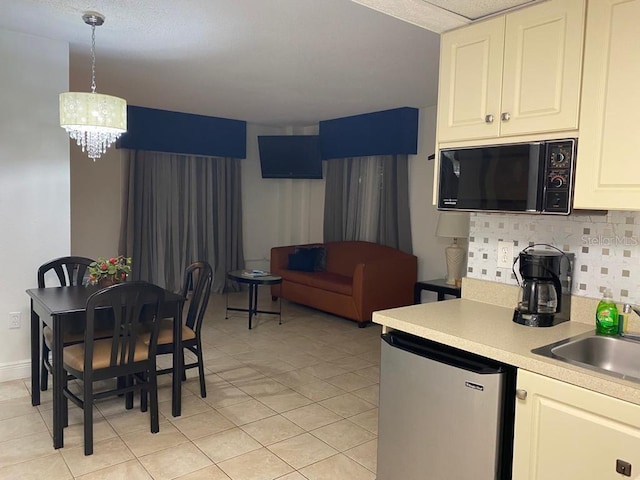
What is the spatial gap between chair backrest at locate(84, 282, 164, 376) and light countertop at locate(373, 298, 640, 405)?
1.31m

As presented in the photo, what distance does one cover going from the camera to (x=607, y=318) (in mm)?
1929

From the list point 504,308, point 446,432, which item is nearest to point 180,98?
point 504,308

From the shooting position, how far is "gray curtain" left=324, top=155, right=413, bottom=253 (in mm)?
5977

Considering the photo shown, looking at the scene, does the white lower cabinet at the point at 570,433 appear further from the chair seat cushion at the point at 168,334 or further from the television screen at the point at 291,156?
the television screen at the point at 291,156

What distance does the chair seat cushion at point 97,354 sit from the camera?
2.69 m

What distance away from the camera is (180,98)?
5.61m

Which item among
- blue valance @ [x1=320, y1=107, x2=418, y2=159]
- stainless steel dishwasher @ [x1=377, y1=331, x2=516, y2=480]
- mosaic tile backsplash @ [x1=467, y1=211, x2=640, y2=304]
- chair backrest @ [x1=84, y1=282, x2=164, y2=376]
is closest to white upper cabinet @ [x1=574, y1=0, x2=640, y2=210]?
mosaic tile backsplash @ [x1=467, y1=211, x2=640, y2=304]

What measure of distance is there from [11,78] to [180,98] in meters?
2.26

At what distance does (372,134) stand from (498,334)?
176 inches

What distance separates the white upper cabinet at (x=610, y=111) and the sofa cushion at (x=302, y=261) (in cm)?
467

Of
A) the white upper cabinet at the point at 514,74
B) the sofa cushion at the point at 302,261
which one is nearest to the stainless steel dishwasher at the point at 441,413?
the white upper cabinet at the point at 514,74

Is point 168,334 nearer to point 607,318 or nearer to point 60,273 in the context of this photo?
point 60,273

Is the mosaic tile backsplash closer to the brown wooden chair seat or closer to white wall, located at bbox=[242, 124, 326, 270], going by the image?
the brown wooden chair seat

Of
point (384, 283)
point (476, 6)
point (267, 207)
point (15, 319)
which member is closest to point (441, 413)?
point (476, 6)
